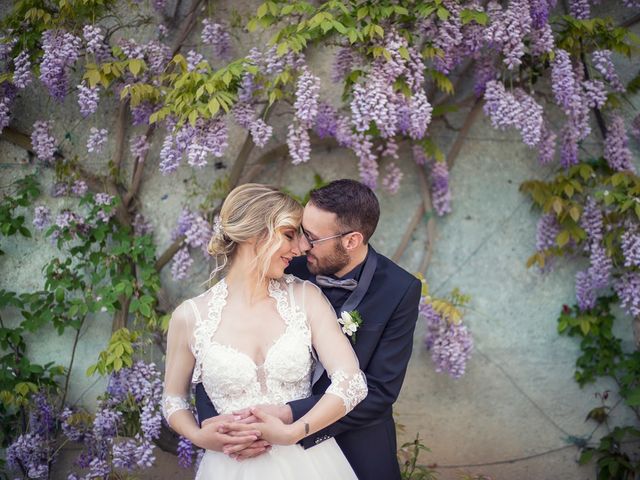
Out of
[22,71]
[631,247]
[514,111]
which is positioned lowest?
[631,247]

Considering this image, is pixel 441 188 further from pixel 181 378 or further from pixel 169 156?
pixel 181 378

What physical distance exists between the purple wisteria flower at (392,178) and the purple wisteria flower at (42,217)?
1.78 metres

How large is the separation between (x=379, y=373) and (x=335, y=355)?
0.98 ft

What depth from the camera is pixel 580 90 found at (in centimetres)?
411

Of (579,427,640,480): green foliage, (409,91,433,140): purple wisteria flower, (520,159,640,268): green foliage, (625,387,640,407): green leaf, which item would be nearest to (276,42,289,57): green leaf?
(409,91,433,140): purple wisteria flower

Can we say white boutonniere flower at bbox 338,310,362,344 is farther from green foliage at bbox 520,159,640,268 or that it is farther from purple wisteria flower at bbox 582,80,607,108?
purple wisteria flower at bbox 582,80,607,108

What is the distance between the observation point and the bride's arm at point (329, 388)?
253 cm

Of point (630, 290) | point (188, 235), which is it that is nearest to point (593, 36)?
point (630, 290)

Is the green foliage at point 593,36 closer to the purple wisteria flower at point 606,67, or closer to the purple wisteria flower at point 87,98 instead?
the purple wisteria flower at point 606,67

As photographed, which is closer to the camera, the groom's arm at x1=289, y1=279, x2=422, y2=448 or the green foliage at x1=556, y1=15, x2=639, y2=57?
the groom's arm at x1=289, y1=279, x2=422, y2=448

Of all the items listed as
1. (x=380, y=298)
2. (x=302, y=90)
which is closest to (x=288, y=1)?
(x=302, y=90)

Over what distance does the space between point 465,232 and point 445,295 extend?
37 centimetres

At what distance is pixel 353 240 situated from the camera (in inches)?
115

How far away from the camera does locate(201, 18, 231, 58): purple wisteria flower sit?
4.13 m
